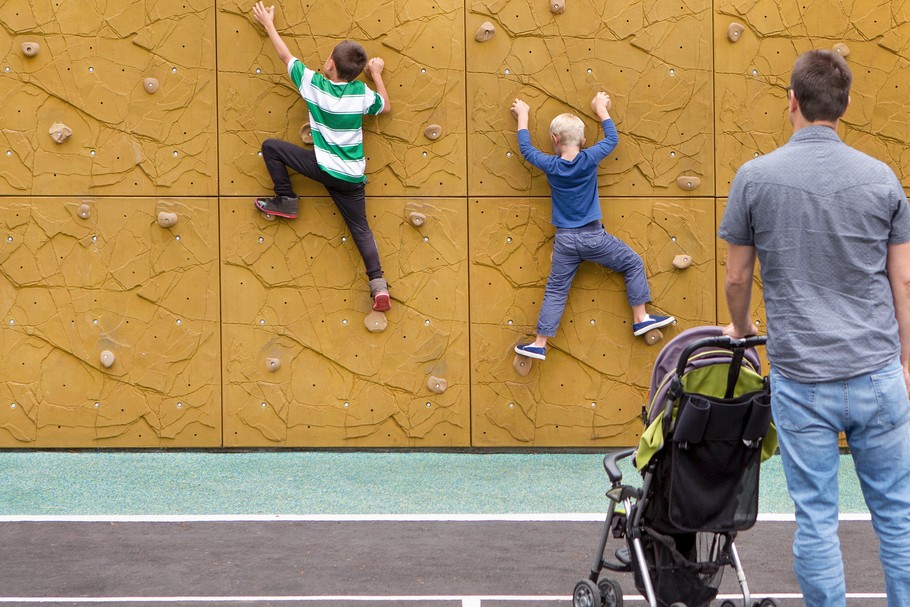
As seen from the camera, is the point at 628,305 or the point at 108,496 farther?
the point at 628,305

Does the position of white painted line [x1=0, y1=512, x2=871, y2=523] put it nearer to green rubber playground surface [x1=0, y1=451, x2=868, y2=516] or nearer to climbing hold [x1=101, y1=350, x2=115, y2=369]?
green rubber playground surface [x1=0, y1=451, x2=868, y2=516]

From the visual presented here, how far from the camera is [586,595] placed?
4.13 m

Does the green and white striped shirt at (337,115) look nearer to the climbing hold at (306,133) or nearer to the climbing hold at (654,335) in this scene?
the climbing hold at (306,133)

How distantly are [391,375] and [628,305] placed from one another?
1.67m

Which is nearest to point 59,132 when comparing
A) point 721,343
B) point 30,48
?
point 30,48

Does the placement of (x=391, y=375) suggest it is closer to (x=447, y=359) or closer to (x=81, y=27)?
(x=447, y=359)

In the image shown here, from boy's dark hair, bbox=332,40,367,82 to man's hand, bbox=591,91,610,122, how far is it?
1531 mm

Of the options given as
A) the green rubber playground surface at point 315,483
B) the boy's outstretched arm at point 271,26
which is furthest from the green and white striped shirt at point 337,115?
the green rubber playground surface at point 315,483

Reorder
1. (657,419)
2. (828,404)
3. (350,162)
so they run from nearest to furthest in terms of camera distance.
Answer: (828,404) < (657,419) < (350,162)

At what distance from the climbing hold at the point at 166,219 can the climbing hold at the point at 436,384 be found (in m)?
2.00

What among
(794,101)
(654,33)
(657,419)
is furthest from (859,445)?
(654,33)

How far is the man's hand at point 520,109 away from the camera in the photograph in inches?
276

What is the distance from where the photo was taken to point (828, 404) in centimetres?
337

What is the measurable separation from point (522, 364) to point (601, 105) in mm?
1783
